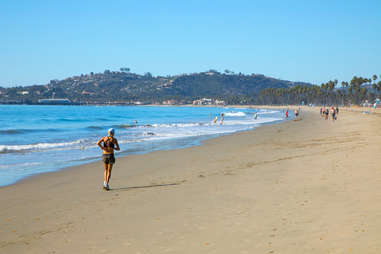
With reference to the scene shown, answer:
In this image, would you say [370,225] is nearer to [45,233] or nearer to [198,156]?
[45,233]

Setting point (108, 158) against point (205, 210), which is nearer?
point (205, 210)

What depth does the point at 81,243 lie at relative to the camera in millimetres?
5812

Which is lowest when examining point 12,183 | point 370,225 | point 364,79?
point 12,183

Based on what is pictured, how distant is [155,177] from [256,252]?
23.3 ft

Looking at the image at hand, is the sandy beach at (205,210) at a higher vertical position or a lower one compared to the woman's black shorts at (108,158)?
lower

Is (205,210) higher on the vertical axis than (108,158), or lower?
lower

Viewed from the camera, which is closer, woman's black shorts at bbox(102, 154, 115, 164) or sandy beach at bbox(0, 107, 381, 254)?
sandy beach at bbox(0, 107, 381, 254)

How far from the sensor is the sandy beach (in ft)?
18.0

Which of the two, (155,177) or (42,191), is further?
(155,177)

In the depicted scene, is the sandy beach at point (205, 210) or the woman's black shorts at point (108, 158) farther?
the woman's black shorts at point (108, 158)

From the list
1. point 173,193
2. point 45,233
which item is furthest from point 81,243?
point 173,193

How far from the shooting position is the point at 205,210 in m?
7.33

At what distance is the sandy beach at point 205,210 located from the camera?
18.0 ft

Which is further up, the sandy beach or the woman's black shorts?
the woman's black shorts
